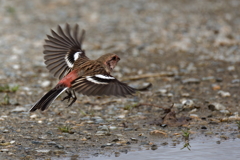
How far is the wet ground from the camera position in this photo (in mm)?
5508

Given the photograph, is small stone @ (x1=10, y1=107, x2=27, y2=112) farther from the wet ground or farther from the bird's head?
the bird's head

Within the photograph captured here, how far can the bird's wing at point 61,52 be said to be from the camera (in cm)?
650

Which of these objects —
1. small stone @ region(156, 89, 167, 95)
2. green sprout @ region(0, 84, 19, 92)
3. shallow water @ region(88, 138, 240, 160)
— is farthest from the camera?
small stone @ region(156, 89, 167, 95)

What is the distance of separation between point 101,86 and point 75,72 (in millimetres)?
675

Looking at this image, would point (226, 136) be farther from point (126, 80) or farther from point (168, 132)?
point (126, 80)

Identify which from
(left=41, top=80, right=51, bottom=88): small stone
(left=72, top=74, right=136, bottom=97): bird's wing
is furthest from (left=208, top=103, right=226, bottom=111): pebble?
(left=41, top=80, right=51, bottom=88): small stone

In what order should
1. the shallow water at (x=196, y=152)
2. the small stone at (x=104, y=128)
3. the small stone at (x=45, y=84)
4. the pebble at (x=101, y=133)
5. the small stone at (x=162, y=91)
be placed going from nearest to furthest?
the shallow water at (x=196, y=152) < the pebble at (x=101, y=133) < the small stone at (x=104, y=128) < the small stone at (x=162, y=91) < the small stone at (x=45, y=84)

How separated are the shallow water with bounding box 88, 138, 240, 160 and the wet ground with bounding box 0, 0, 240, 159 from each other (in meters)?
0.01

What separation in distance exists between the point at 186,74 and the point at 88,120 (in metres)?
3.29

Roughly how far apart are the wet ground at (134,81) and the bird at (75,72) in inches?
22.8

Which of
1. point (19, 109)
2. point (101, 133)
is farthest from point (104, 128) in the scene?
point (19, 109)

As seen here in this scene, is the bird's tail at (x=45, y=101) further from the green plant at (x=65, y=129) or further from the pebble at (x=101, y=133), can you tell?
the pebble at (x=101, y=133)

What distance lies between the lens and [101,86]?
545cm

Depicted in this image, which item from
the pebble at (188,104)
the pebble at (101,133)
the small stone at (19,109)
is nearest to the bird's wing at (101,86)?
the pebble at (101,133)
